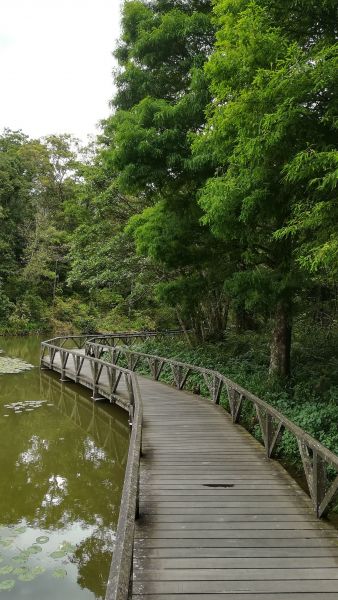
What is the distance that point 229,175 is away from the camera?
5988 millimetres

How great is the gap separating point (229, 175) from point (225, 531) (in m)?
4.17

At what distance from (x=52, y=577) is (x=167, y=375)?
8542 mm

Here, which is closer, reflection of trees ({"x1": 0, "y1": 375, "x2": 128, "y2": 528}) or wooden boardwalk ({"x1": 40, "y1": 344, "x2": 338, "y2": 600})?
wooden boardwalk ({"x1": 40, "y1": 344, "x2": 338, "y2": 600})

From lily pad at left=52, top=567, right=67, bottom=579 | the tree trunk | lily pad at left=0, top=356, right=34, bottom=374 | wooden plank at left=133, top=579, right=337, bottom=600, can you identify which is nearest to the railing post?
wooden plank at left=133, top=579, right=337, bottom=600

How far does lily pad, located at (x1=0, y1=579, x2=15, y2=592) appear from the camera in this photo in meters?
4.54

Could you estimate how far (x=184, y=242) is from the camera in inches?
339

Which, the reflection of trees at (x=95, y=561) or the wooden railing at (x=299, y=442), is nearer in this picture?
the wooden railing at (x=299, y=442)

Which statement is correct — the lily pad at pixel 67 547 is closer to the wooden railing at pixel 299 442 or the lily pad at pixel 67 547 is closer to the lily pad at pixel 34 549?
the lily pad at pixel 34 549

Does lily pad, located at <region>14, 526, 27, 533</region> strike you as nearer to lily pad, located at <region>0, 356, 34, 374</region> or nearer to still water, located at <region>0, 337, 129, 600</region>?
still water, located at <region>0, 337, 129, 600</region>

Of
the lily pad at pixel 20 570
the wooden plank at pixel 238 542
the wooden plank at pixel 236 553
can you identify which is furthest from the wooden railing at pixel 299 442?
the lily pad at pixel 20 570

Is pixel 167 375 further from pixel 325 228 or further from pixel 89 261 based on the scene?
pixel 325 228

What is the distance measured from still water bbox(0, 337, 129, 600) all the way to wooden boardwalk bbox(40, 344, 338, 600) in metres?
1.09

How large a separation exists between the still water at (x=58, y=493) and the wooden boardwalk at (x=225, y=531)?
1.09 meters

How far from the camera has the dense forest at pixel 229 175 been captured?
4.85m
